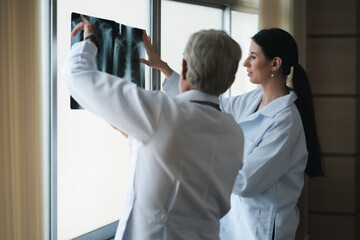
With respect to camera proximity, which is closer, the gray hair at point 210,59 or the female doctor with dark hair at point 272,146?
the gray hair at point 210,59

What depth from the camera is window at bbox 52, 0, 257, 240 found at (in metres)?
1.76

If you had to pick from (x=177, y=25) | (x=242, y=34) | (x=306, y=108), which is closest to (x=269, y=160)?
(x=306, y=108)

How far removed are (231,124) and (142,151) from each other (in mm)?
270

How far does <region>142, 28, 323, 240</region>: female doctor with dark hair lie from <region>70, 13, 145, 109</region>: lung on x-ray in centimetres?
10

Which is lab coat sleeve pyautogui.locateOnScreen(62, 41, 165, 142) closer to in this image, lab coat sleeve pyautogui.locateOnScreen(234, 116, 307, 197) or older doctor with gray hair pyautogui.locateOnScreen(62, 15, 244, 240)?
older doctor with gray hair pyautogui.locateOnScreen(62, 15, 244, 240)

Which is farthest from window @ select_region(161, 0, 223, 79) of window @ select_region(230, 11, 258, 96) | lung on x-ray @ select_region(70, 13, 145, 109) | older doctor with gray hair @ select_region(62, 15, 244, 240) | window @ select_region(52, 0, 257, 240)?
older doctor with gray hair @ select_region(62, 15, 244, 240)

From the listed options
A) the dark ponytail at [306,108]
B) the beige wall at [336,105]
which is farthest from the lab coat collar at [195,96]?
the beige wall at [336,105]

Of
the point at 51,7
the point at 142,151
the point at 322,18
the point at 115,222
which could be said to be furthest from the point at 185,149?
the point at 322,18

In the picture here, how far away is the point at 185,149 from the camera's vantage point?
114 centimetres

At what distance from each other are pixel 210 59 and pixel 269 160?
2.12 feet

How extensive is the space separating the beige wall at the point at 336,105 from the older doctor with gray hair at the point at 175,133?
2166 mm

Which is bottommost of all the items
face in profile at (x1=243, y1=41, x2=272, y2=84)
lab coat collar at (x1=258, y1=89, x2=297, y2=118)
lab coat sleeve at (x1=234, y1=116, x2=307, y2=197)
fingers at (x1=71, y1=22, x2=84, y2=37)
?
lab coat sleeve at (x1=234, y1=116, x2=307, y2=197)

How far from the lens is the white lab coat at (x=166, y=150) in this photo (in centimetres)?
108

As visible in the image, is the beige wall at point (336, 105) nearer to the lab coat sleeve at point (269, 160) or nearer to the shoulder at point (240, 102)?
the shoulder at point (240, 102)
